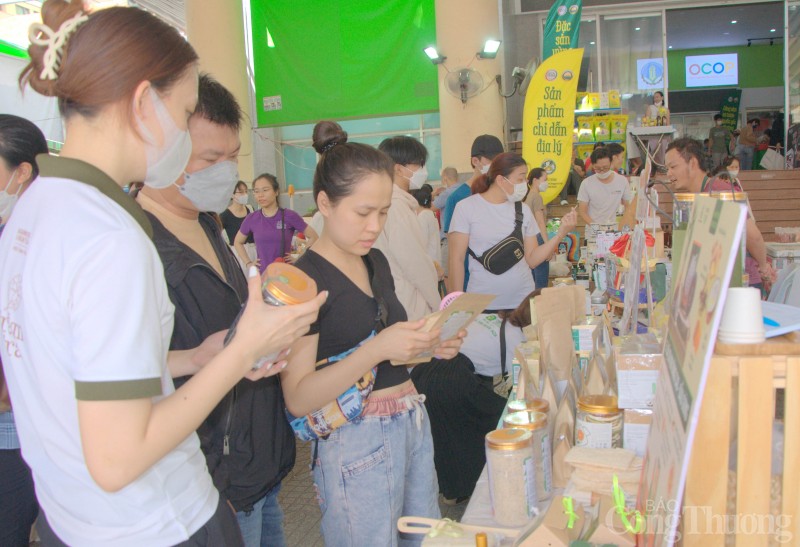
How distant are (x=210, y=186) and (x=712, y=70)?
19225 millimetres

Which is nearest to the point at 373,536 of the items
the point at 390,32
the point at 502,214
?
the point at 502,214

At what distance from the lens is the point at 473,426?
9.97 feet

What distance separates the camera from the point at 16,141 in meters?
1.96

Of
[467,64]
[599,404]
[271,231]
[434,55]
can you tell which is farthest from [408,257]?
[467,64]

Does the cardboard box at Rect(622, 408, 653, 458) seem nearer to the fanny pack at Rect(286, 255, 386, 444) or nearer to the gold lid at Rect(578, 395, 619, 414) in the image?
the gold lid at Rect(578, 395, 619, 414)

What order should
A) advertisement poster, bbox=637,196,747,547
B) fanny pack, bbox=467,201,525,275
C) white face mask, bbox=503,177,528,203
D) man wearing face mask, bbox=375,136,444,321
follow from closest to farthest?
advertisement poster, bbox=637,196,747,547 < man wearing face mask, bbox=375,136,444,321 < fanny pack, bbox=467,201,525,275 < white face mask, bbox=503,177,528,203

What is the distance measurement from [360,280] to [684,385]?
1.07m

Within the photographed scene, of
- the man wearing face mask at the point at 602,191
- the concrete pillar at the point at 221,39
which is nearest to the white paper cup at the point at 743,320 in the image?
the man wearing face mask at the point at 602,191

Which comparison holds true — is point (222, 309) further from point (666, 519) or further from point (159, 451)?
point (666, 519)

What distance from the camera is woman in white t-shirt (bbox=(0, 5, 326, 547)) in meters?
0.85

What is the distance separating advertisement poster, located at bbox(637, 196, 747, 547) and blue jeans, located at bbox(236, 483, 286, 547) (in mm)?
923

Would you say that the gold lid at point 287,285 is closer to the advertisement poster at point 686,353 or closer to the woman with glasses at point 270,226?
the advertisement poster at point 686,353

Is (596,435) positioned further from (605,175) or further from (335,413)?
(605,175)

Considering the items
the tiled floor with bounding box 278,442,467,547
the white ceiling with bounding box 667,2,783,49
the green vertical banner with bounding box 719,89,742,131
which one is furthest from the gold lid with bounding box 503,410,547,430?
the green vertical banner with bounding box 719,89,742,131
